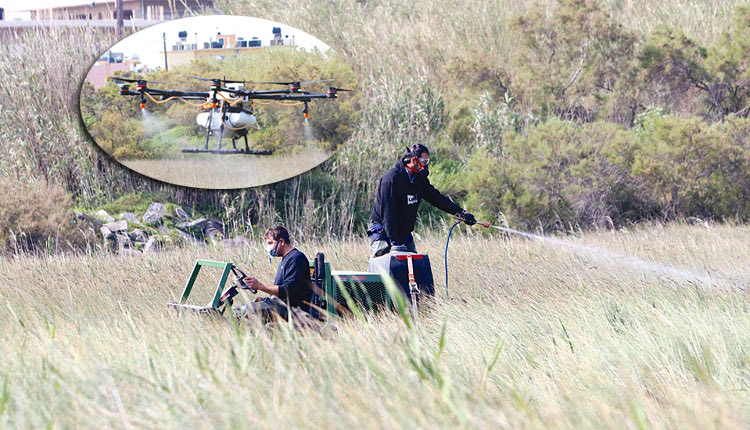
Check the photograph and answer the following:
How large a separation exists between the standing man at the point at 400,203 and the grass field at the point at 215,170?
16.2 ft

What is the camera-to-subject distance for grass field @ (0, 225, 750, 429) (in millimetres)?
3703

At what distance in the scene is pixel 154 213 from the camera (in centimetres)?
1316

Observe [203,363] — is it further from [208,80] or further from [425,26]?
[425,26]

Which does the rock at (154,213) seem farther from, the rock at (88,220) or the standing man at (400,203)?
the standing man at (400,203)

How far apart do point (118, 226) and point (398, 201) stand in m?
6.77

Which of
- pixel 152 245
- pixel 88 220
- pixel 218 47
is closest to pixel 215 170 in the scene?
pixel 152 245

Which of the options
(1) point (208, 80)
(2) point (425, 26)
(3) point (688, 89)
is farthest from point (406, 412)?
(2) point (425, 26)

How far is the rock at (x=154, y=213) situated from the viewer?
42.8 feet

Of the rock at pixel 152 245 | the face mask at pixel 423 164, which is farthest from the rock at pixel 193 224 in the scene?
the face mask at pixel 423 164

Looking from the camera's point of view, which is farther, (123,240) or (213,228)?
(213,228)

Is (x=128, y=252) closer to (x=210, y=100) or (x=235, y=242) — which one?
(x=235, y=242)

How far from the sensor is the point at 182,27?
11.7m

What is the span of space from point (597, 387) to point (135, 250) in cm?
906

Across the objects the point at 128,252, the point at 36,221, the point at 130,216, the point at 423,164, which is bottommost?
the point at 128,252
